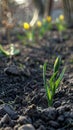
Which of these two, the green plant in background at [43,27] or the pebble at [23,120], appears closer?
the pebble at [23,120]

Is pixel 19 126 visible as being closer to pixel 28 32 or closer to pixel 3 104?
pixel 3 104

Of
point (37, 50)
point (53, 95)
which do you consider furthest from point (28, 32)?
point (53, 95)

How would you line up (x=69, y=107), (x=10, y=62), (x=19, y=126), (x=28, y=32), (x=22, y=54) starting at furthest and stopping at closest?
(x=28, y=32)
(x=22, y=54)
(x=10, y=62)
(x=69, y=107)
(x=19, y=126)

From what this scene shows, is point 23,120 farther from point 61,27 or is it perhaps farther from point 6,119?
point 61,27

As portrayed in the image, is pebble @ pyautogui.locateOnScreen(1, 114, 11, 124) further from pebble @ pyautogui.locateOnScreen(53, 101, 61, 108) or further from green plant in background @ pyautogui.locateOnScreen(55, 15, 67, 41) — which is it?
green plant in background @ pyautogui.locateOnScreen(55, 15, 67, 41)

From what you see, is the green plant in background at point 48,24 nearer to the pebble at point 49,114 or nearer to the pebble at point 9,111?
the pebble at point 9,111

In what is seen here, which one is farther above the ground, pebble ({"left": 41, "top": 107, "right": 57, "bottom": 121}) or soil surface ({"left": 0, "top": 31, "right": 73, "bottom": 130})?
pebble ({"left": 41, "top": 107, "right": 57, "bottom": 121})

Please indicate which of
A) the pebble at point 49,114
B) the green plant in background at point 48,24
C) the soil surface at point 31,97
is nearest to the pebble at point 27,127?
the soil surface at point 31,97

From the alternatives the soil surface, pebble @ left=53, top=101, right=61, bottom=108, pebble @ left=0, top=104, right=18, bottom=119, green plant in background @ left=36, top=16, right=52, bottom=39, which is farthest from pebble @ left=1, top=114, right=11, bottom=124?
green plant in background @ left=36, top=16, right=52, bottom=39
